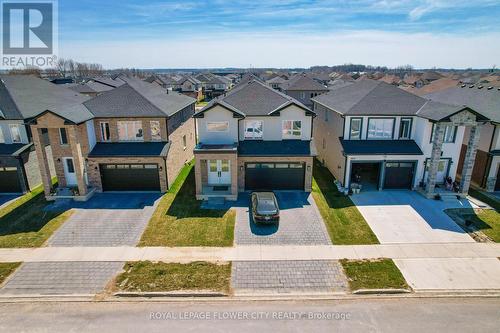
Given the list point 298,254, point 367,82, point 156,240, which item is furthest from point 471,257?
point 367,82

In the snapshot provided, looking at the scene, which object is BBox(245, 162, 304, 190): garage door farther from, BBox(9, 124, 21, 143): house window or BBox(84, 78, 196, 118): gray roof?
BBox(9, 124, 21, 143): house window

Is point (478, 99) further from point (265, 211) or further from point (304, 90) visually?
point (304, 90)

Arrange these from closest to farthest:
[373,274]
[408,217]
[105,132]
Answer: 1. [373,274]
2. [408,217]
3. [105,132]

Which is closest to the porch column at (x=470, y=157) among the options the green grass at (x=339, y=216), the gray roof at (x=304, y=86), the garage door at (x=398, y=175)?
the garage door at (x=398, y=175)

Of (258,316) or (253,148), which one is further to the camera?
(253,148)

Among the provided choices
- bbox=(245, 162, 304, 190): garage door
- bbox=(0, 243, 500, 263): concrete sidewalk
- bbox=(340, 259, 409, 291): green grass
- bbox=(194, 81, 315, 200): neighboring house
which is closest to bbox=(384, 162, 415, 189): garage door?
bbox=(194, 81, 315, 200): neighboring house

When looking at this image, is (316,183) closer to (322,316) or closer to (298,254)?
(298,254)

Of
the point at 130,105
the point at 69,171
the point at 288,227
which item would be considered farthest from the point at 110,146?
the point at 288,227
